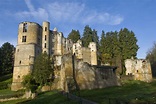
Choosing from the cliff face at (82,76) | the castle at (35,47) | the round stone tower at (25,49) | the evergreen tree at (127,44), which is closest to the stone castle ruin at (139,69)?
the evergreen tree at (127,44)

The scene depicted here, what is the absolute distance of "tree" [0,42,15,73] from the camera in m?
65.2

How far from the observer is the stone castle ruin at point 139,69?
4838 centimetres

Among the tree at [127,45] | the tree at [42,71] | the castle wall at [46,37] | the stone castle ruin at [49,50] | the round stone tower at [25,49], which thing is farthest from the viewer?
the castle wall at [46,37]

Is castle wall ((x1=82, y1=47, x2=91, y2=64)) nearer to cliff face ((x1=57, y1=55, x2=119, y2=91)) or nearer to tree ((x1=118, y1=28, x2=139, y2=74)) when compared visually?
tree ((x1=118, y1=28, x2=139, y2=74))

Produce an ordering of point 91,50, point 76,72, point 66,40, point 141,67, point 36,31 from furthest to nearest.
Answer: point 66,40 → point 91,50 → point 36,31 → point 141,67 → point 76,72

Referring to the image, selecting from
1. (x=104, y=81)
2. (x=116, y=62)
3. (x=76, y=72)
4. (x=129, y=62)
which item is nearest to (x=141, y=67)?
(x=129, y=62)

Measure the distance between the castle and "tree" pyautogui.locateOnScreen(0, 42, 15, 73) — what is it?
596 inches

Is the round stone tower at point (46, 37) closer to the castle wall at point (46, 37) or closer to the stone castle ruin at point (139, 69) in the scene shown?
the castle wall at point (46, 37)

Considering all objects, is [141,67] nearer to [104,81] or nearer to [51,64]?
[104,81]

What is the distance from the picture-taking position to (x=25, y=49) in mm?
52000

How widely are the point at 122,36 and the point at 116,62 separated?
33.6 ft

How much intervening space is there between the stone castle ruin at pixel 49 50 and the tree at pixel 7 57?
1516 centimetres

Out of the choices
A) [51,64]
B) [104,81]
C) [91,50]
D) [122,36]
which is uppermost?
[122,36]

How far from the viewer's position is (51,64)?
43.8 m
